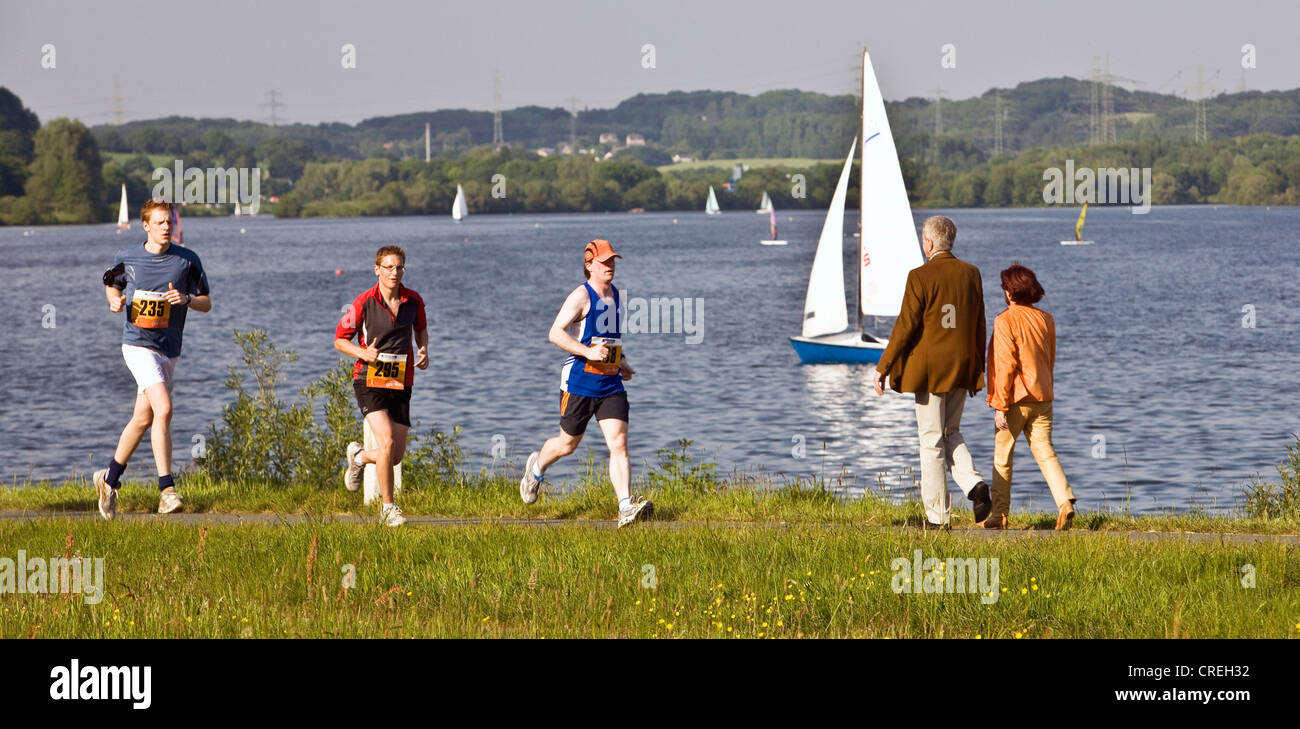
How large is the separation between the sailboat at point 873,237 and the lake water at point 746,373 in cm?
258

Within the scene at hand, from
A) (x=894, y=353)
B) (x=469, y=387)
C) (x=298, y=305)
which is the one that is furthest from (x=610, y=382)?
(x=298, y=305)

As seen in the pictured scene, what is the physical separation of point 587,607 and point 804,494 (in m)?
4.84

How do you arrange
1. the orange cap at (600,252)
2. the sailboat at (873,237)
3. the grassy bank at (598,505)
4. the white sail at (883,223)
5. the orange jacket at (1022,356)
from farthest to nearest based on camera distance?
the white sail at (883,223), the sailboat at (873,237), the grassy bank at (598,505), the orange jacket at (1022,356), the orange cap at (600,252)

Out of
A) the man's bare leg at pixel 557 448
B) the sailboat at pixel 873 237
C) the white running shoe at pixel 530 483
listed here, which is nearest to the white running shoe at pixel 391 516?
the white running shoe at pixel 530 483

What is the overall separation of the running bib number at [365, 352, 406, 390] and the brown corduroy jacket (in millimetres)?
3387

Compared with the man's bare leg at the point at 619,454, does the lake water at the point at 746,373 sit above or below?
below

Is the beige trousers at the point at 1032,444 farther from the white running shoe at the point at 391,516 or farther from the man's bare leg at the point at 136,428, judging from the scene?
the man's bare leg at the point at 136,428

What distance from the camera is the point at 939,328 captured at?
975 centimetres

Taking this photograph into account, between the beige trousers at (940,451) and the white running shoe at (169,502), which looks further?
the white running shoe at (169,502)

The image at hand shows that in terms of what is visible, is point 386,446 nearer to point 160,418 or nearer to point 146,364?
point 160,418

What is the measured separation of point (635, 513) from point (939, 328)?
2.54 m

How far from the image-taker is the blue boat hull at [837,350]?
34.8 m
